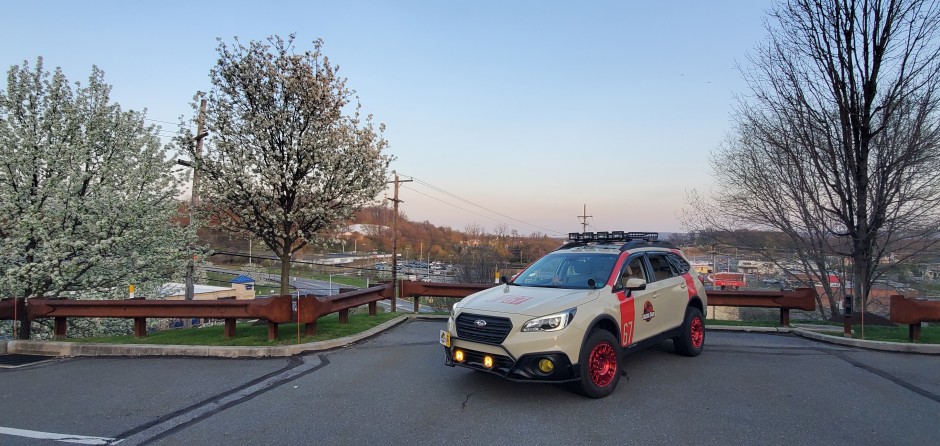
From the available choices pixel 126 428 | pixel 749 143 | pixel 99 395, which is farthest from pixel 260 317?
pixel 749 143

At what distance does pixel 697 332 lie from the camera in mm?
7551

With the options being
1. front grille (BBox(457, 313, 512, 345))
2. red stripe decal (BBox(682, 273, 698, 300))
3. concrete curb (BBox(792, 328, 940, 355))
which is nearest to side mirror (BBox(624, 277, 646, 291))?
front grille (BBox(457, 313, 512, 345))

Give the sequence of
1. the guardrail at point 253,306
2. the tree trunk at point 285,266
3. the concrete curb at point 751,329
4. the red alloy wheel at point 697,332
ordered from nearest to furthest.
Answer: the red alloy wheel at point 697,332, the guardrail at point 253,306, the concrete curb at point 751,329, the tree trunk at point 285,266

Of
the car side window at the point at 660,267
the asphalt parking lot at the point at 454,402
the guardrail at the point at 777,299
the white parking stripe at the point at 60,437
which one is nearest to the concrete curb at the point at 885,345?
the asphalt parking lot at the point at 454,402

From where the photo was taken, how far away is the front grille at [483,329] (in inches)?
205

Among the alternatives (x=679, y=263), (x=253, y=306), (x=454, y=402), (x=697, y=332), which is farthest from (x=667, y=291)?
(x=253, y=306)

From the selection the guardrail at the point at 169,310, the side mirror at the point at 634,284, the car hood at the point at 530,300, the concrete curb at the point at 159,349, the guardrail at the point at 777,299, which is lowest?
the concrete curb at the point at 159,349

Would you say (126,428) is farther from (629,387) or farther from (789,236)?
(789,236)

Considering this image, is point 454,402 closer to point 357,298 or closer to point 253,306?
point 253,306

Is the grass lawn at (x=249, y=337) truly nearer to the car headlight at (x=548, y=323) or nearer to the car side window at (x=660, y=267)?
the car headlight at (x=548, y=323)

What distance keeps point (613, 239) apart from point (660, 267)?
0.76m

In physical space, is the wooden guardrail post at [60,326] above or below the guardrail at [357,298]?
below

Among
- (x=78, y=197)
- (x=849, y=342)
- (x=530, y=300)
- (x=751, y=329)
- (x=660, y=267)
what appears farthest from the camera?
(x=78, y=197)

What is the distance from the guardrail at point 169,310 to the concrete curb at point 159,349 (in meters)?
0.63
